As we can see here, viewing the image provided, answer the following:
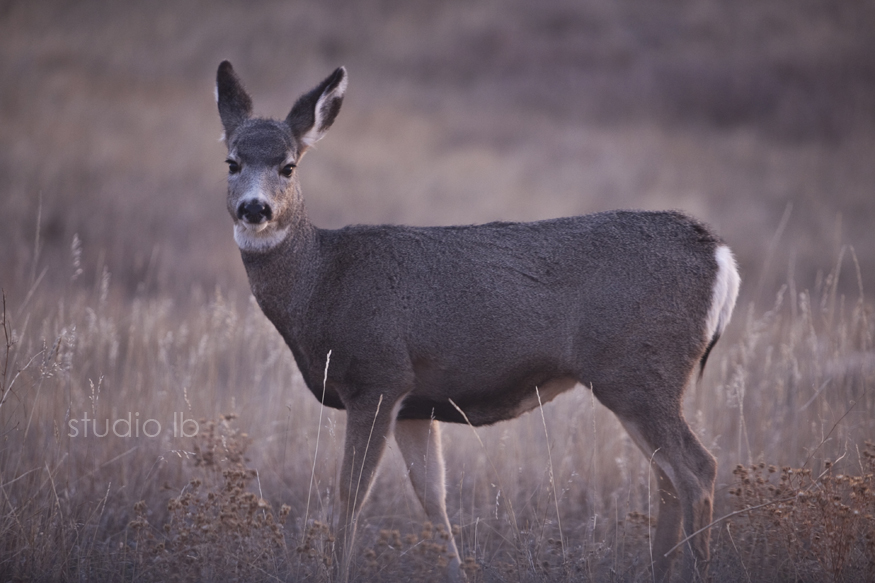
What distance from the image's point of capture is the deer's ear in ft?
18.7

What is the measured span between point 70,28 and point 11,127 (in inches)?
355

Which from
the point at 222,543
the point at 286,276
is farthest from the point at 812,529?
the point at 286,276

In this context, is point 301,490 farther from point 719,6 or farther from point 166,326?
point 719,6

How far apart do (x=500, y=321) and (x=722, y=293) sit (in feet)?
4.59

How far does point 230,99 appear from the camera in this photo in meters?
6.02

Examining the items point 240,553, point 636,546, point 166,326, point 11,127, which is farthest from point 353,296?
point 11,127

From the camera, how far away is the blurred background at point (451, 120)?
18.0 m

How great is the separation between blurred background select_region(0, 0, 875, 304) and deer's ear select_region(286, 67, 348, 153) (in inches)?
339

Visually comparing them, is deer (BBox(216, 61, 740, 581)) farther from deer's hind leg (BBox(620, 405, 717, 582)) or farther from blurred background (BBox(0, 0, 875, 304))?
blurred background (BBox(0, 0, 875, 304))

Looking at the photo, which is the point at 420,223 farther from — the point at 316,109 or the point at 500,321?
the point at 500,321

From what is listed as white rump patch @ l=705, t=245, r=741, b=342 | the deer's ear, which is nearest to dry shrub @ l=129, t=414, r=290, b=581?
the deer's ear

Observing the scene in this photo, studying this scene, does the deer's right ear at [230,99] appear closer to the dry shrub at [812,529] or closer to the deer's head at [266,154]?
the deer's head at [266,154]

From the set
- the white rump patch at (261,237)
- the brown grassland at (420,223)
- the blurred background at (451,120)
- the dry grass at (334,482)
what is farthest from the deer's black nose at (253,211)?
the blurred background at (451,120)

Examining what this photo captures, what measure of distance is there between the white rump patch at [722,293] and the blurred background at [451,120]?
9.18 m
